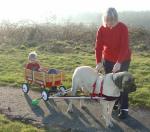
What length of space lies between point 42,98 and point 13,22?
12454 mm

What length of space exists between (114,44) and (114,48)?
0.09 meters

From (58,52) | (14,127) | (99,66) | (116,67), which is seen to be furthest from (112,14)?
(58,52)

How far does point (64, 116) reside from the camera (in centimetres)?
758

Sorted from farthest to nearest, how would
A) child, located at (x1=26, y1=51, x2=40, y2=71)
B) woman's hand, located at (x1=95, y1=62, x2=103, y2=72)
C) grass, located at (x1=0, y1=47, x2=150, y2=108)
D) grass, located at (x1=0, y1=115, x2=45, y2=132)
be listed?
child, located at (x1=26, y1=51, x2=40, y2=71)
grass, located at (x1=0, y1=47, x2=150, y2=108)
woman's hand, located at (x1=95, y1=62, x2=103, y2=72)
grass, located at (x1=0, y1=115, x2=45, y2=132)

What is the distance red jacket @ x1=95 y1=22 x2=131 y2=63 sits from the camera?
279 inches

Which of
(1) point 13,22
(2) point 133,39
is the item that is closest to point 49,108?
(2) point 133,39

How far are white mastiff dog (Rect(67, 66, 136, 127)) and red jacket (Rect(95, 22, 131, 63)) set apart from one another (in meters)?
0.45

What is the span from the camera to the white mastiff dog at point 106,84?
21.3 ft

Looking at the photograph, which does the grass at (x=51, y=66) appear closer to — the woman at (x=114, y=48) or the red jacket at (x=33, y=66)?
the red jacket at (x=33, y=66)

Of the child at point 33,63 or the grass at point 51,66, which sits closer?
the grass at point 51,66

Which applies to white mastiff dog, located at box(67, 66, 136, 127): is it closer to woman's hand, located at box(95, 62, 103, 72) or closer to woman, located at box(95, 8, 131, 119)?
woman's hand, located at box(95, 62, 103, 72)

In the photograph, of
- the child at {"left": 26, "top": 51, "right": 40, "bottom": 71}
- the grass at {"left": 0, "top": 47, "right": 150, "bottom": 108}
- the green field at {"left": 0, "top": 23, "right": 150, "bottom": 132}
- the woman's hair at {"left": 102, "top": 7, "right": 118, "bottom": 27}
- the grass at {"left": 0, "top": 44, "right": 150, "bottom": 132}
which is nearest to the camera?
the woman's hair at {"left": 102, "top": 7, "right": 118, "bottom": 27}

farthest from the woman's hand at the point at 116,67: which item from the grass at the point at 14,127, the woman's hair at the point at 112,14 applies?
the grass at the point at 14,127

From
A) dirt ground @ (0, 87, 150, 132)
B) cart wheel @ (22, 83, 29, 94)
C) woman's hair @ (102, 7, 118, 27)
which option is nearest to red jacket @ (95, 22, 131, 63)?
woman's hair @ (102, 7, 118, 27)
